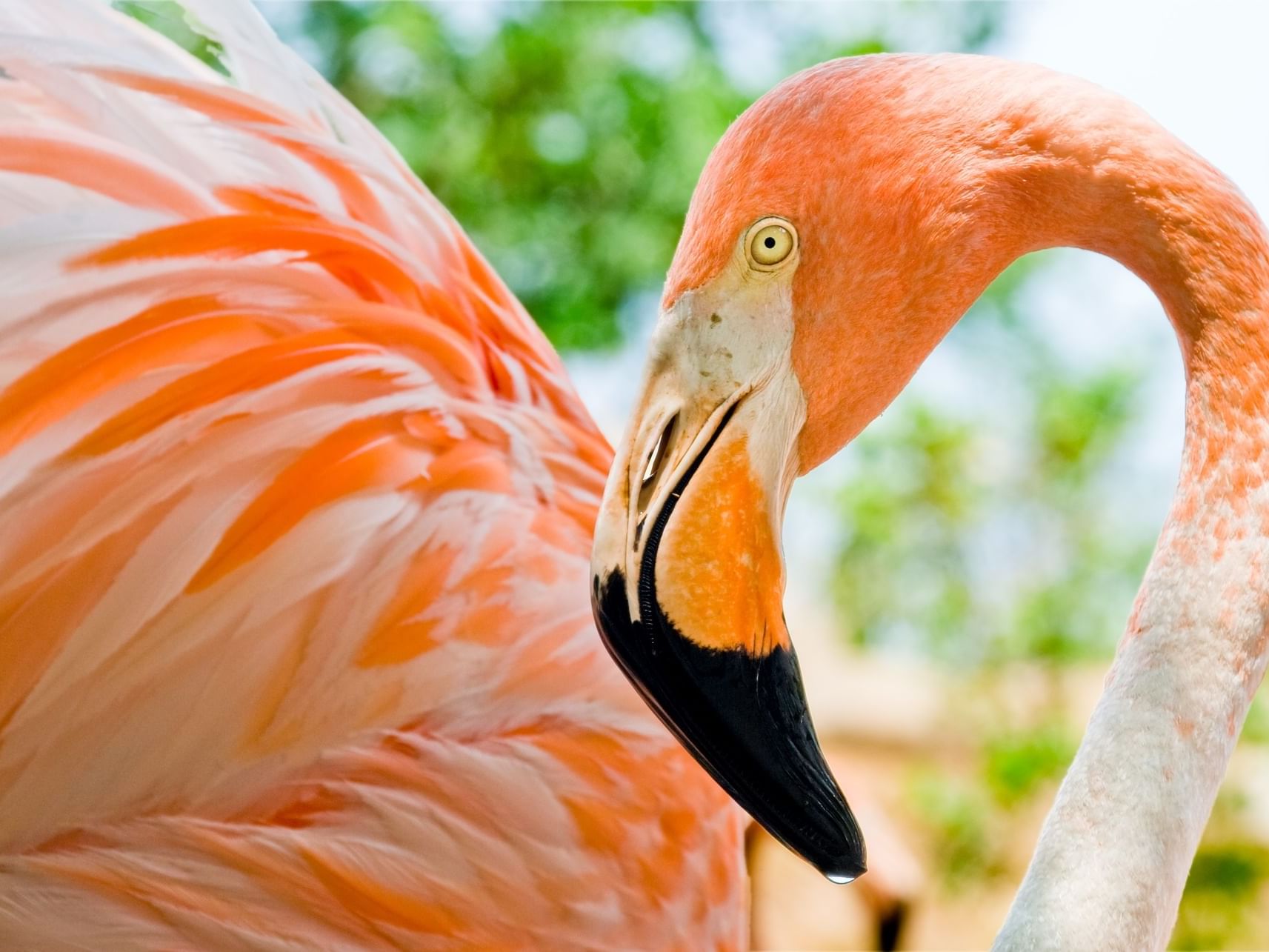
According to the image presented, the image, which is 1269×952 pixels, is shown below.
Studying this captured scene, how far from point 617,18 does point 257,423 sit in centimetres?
411

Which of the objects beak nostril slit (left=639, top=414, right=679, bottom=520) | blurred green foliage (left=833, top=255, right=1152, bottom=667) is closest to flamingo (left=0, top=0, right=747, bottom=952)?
beak nostril slit (left=639, top=414, right=679, bottom=520)

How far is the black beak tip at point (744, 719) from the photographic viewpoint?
1.15 meters

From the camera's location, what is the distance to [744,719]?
1158mm

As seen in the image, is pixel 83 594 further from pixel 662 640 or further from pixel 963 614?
pixel 963 614

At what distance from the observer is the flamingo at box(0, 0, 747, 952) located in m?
1.35

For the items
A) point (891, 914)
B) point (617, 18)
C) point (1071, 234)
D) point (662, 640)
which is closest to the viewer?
point (662, 640)

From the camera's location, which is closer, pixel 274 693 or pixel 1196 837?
pixel 1196 837

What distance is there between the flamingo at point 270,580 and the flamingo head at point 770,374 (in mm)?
382

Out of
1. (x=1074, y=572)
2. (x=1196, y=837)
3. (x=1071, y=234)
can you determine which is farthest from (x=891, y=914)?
(x=1071, y=234)

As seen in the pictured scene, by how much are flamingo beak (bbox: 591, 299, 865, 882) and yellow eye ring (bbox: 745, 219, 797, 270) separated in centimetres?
11

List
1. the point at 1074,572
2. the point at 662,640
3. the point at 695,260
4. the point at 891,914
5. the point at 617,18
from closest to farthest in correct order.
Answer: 1. the point at 662,640
2. the point at 695,260
3. the point at 891,914
4. the point at 1074,572
5. the point at 617,18

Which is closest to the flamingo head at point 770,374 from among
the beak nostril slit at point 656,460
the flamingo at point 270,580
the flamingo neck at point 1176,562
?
the beak nostril slit at point 656,460

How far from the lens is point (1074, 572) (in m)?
4.82

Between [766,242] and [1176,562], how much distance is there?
52 centimetres
